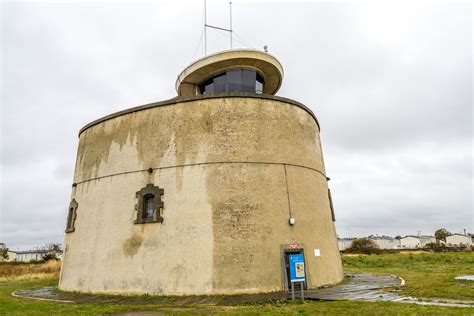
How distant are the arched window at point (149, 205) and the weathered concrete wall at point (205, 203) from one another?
0.22 m

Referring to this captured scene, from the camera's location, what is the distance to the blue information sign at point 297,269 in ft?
33.4

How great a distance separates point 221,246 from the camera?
1209 centimetres

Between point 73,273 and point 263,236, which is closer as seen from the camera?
point 263,236

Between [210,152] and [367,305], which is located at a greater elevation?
[210,152]

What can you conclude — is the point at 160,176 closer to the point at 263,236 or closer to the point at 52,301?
the point at 263,236

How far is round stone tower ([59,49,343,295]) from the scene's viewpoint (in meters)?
12.2

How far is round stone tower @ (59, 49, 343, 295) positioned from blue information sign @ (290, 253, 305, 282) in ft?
6.31

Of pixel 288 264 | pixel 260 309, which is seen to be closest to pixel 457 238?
pixel 288 264

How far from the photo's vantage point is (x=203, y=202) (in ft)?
41.5

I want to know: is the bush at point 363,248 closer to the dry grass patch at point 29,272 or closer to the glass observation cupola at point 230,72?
the dry grass patch at point 29,272

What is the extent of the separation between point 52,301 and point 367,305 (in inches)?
381

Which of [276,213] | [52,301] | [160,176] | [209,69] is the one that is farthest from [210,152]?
[52,301]

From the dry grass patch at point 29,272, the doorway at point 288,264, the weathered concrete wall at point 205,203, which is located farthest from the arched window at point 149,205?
the dry grass patch at point 29,272

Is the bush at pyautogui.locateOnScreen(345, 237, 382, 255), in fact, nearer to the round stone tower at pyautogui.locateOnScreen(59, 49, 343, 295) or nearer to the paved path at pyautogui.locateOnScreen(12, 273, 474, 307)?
the round stone tower at pyautogui.locateOnScreen(59, 49, 343, 295)
